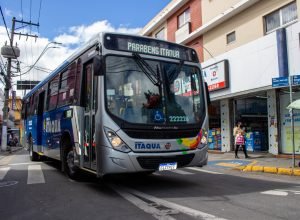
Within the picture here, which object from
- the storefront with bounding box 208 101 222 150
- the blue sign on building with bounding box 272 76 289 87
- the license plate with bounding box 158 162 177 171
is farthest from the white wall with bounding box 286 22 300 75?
the license plate with bounding box 158 162 177 171

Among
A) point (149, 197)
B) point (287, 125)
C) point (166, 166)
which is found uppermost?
point (287, 125)

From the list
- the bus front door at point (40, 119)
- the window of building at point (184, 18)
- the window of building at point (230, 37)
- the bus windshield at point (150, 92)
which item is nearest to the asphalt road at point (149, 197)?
the bus windshield at point (150, 92)

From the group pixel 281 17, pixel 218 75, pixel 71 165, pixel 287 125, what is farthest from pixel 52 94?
pixel 281 17

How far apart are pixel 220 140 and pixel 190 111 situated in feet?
39.4

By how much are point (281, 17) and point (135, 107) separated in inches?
417

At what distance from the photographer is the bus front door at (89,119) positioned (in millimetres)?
7523

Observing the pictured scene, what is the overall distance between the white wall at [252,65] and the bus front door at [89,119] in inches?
351

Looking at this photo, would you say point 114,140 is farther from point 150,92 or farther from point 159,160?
point 150,92

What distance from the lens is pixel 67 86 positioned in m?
9.66

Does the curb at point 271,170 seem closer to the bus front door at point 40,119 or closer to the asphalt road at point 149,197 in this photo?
the asphalt road at point 149,197

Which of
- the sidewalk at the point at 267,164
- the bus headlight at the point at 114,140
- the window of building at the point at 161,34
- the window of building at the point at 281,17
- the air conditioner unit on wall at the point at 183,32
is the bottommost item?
Result: the sidewalk at the point at 267,164

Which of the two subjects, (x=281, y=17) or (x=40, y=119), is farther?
(x=281, y=17)

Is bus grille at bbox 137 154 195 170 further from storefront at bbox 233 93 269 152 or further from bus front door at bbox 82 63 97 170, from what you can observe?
storefront at bbox 233 93 269 152

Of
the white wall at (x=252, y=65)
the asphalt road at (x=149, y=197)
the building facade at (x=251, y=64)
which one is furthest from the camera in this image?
the white wall at (x=252, y=65)
